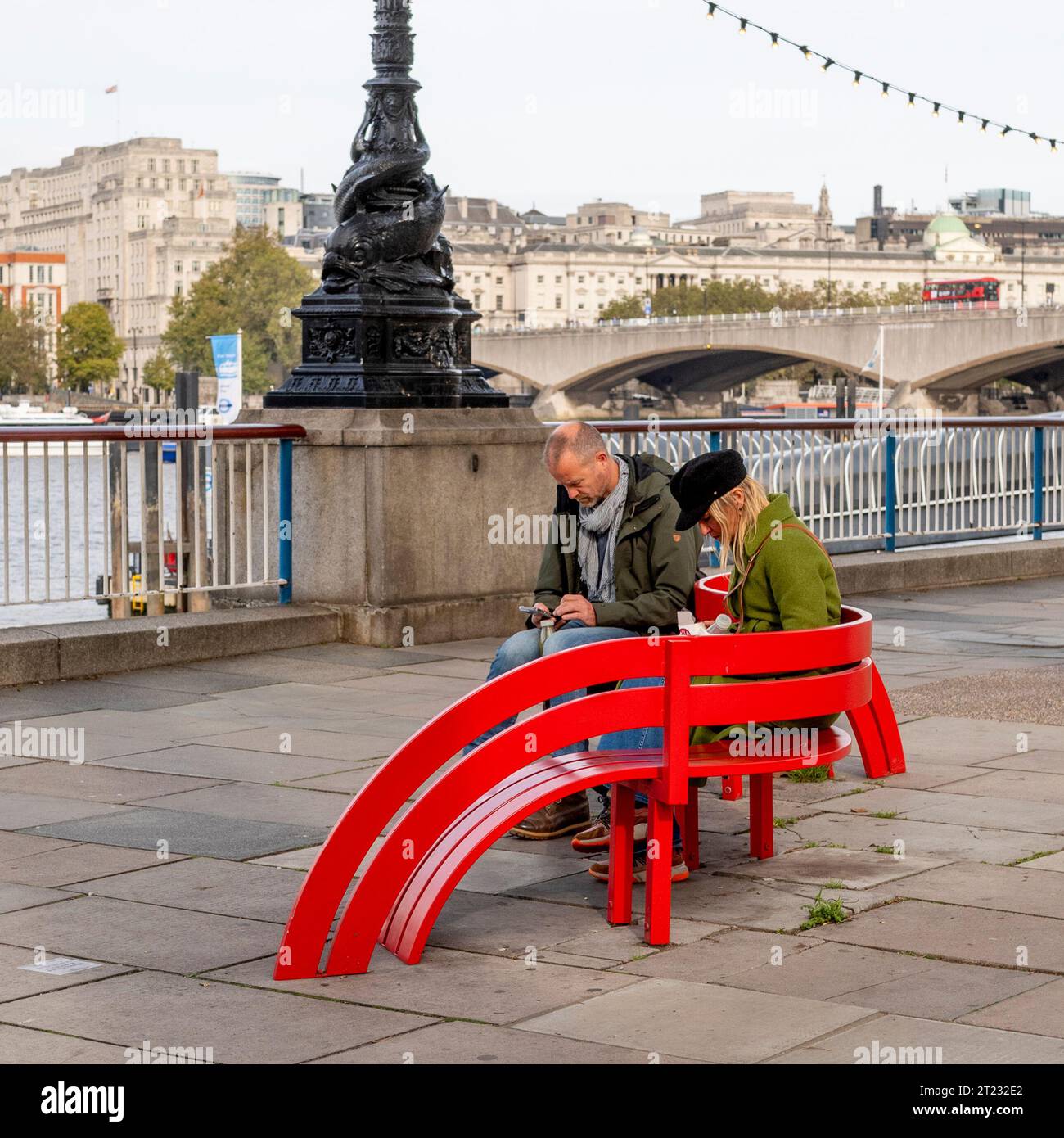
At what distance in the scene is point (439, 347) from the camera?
10.3 m

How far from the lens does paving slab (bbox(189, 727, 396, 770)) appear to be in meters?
7.08

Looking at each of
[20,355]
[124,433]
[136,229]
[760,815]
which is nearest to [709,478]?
[760,815]

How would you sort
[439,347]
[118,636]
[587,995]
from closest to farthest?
1. [587,995]
2. [118,636]
3. [439,347]

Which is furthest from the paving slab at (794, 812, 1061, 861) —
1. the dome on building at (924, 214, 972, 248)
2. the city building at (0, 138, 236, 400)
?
the dome on building at (924, 214, 972, 248)

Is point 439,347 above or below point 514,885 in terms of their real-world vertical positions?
above

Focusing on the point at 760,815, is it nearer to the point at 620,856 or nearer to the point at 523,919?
the point at 620,856

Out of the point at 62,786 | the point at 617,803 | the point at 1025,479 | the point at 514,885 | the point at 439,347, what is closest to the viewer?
the point at 617,803

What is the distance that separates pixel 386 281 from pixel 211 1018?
650 cm

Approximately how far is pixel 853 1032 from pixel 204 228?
164093 mm

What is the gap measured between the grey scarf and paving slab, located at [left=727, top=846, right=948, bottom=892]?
0.90 metres

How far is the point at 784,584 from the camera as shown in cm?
541

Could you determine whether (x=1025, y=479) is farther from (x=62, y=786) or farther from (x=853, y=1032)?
(x=853, y=1032)

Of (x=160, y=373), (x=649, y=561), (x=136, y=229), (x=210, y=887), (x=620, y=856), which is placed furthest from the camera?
(x=136, y=229)
